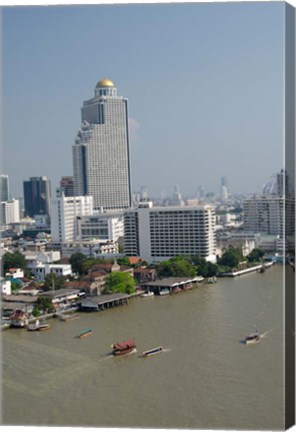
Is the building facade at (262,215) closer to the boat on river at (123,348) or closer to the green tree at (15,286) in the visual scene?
the green tree at (15,286)

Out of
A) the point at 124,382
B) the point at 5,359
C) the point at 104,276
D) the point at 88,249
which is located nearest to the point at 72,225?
the point at 88,249

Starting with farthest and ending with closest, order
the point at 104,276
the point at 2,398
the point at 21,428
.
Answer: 1. the point at 104,276
2. the point at 2,398
3. the point at 21,428

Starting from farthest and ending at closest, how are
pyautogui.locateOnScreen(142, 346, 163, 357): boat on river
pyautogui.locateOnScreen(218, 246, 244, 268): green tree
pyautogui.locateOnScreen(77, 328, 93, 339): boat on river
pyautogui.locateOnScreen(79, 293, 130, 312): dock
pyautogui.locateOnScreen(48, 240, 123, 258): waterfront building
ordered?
pyautogui.locateOnScreen(48, 240, 123, 258): waterfront building
pyautogui.locateOnScreen(218, 246, 244, 268): green tree
pyautogui.locateOnScreen(79, 293, 130, 312): dock
pyautogui.locateOnScreen(77, 328, 93, 339): boat on river
pyautogui.locateOnScreen(142, 346, 163, 357): boat on river

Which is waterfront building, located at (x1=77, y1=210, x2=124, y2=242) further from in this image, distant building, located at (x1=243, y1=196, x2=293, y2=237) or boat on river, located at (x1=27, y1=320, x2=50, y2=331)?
boat on river, located at (x1=27, y1=320, x2=50, y2=331)

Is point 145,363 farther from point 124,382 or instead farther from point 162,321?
point 162,321

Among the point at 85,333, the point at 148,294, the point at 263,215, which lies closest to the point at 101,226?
the point at 263,215

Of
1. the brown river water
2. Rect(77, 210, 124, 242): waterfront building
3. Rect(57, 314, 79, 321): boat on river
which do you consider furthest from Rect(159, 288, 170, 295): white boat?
Rect(77, 210, 124, 242): waterfront building

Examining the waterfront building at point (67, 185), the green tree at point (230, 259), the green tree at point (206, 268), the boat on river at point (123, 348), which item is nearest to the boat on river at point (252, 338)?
the boat on river at point (123, 348)
